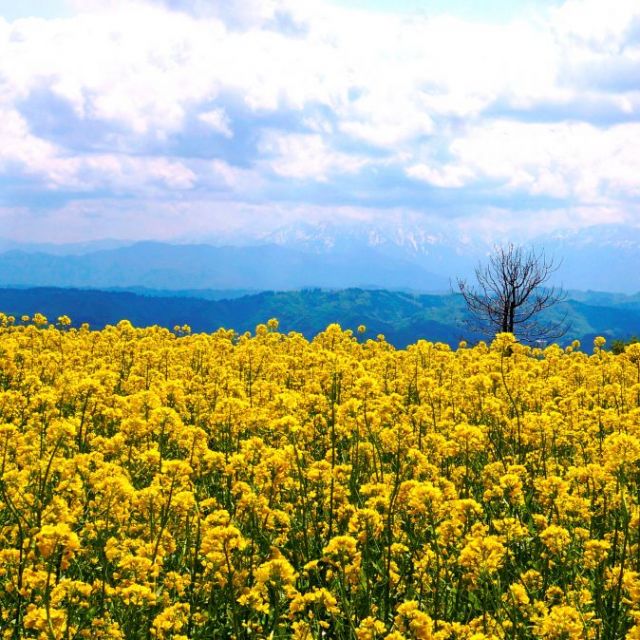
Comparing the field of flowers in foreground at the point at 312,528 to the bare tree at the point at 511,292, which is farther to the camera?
the bare tree at the point at 511,292

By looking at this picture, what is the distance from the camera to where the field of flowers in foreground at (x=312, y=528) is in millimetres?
4926

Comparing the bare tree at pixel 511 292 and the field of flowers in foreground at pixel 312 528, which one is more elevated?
the bare tree at pixel 511 292

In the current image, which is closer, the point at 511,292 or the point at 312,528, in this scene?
the point at 312,528

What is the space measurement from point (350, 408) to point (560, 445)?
3.65m

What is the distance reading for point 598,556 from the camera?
5.39m

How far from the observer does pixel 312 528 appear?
6789 millimetres

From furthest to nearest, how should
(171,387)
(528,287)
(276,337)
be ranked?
1. (528,287)
2. (276,337)
3. (171,387)

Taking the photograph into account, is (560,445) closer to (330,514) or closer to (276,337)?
(330,514)

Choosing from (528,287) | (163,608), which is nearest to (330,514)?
(163,608)

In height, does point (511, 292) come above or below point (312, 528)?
above

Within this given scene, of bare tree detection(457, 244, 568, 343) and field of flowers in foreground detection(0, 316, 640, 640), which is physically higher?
bare tree detection(457, 244, 568, 343)

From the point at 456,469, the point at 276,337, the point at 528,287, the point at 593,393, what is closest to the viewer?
the point at 456,469

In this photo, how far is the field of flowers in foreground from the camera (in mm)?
4926

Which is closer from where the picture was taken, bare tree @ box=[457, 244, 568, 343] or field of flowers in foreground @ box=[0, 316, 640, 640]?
field of flowers in foreground @ box=[0, 316, 640, 640]
